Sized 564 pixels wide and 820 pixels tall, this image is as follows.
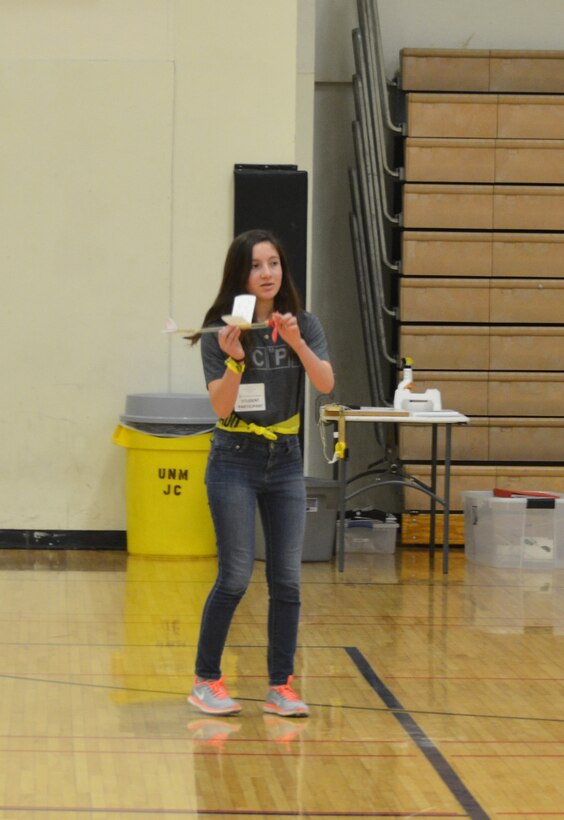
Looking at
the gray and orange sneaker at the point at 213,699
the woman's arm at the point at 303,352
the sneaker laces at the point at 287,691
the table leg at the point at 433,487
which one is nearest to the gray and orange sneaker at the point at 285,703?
the sneaker laces at the point at 287,691

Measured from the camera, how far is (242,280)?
3.81m

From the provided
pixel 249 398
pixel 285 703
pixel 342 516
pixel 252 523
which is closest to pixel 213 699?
pixel 285 703

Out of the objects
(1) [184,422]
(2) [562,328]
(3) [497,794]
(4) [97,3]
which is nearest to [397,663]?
(3) [497,794]

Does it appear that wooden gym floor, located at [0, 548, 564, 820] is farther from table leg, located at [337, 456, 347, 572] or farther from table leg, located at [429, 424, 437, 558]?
table leg, located at [429, 424, 437, 558]

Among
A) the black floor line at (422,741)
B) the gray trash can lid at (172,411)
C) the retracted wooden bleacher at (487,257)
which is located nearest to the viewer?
the black floor line at (422,741)

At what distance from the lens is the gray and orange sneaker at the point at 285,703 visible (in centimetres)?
383

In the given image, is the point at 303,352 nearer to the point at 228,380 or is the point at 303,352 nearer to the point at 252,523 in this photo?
the point at 228,380

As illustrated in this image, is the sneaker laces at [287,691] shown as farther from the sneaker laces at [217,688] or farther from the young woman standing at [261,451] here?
the sneaker laces at [217,688]

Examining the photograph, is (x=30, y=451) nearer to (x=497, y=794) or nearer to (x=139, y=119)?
(x=139, y=119)

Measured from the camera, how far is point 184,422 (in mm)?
6738

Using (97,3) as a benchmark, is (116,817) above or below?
below

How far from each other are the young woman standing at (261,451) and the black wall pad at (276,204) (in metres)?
3.17

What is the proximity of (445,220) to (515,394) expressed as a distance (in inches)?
45.1

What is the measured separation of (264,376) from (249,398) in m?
0.08
